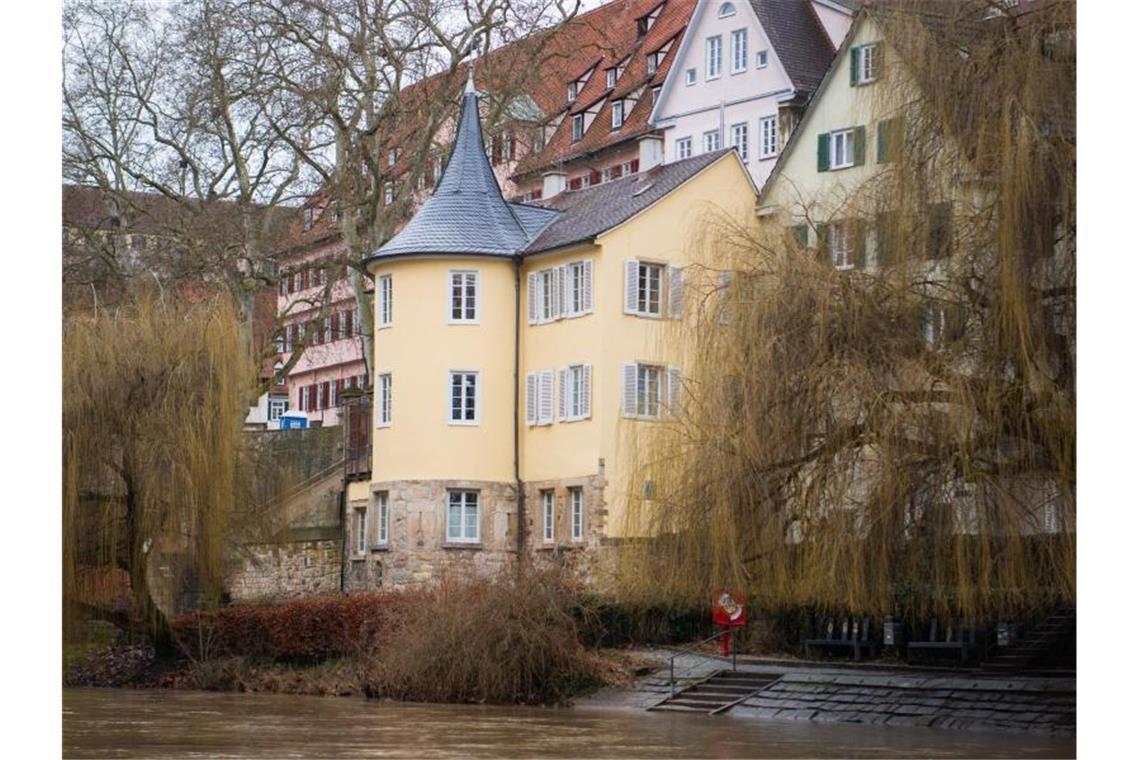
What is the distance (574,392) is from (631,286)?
7.51ft

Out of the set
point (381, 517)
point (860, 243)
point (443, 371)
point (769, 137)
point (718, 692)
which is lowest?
point (718, 692)

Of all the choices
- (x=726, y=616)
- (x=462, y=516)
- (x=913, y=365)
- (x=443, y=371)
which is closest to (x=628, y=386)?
(x=443, y=371)

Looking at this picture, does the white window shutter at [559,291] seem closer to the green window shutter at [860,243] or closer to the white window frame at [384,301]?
the white window frame at [384,301]

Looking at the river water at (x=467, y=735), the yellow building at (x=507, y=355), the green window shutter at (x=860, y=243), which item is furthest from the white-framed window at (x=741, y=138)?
the green window shutter at (x=860, y=243)

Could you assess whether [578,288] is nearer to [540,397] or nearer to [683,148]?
[540,397]

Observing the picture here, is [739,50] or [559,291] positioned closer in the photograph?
[559,291]

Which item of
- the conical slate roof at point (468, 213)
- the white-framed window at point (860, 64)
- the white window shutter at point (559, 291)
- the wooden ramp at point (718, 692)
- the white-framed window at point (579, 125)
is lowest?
the wooden ramp at point (718, 692)

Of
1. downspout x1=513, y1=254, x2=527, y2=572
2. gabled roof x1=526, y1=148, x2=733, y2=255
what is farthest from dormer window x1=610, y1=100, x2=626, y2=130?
downspout x1=513, y1=254, x2=527, y2=572

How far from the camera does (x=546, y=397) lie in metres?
41.2

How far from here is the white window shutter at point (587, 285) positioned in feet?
131

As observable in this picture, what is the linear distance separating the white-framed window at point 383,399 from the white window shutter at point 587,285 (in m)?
4.49

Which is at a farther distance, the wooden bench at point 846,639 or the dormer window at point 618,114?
the dormer window at point 618,114
